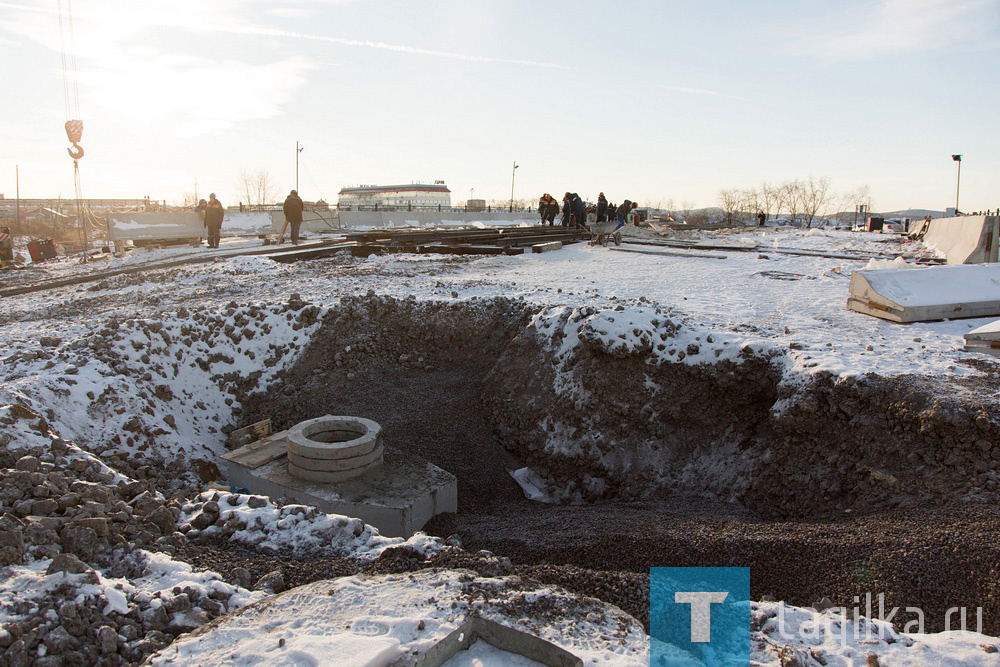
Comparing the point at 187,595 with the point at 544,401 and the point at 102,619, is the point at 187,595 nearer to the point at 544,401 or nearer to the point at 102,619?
the point at 102,619

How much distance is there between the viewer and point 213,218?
696 inches

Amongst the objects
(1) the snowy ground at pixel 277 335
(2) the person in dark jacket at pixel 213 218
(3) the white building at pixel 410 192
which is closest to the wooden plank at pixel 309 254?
(1) the snowy ground at pixel 277 335

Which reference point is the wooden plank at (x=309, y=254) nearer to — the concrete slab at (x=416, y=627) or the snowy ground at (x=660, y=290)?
the snowy ground at (x=660, y=290)

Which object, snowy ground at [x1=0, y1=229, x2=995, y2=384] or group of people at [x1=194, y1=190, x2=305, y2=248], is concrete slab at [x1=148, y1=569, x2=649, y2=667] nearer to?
snowy ground at [x1=0, y1=229, x2=995, y2=384]

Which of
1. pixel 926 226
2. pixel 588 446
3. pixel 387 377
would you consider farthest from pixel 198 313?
pixel 926 226

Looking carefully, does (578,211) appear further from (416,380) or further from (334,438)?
(334,438)

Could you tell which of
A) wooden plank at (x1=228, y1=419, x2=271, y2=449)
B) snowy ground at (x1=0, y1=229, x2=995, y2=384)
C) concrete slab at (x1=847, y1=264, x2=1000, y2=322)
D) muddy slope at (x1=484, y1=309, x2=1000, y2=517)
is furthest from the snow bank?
concrete slab at (x1=847, y1=264, x2=1000, y2=322)

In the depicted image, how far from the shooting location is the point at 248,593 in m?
3.66

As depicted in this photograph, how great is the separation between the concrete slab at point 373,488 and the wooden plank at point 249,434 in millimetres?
390

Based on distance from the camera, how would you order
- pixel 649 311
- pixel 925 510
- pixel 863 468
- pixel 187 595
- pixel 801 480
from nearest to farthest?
pixel 187 595 < pixel 925 510 < pixel 863 468 < pixel 801 480 < pixel 649 311

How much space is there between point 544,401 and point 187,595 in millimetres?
4997

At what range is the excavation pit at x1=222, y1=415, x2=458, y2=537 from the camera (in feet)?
19.9

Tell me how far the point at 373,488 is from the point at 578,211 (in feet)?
68.9

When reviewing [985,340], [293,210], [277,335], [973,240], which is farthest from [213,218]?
[973,240]
